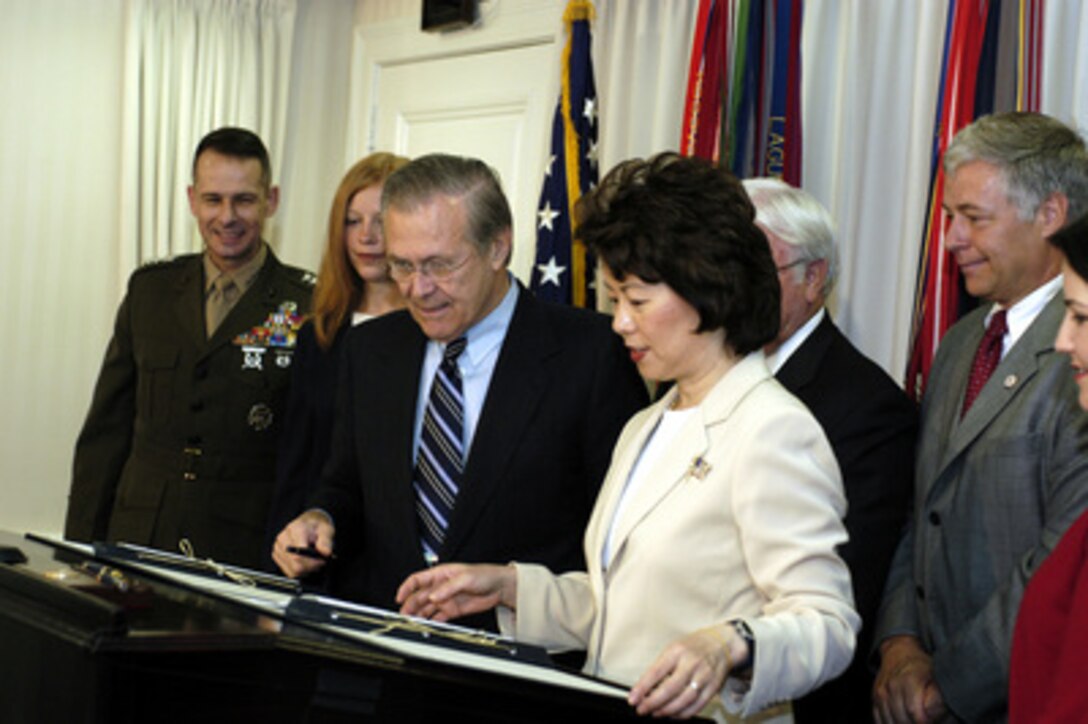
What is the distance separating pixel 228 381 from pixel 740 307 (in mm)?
2121

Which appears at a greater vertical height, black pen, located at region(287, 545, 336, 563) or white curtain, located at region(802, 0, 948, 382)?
white curtain, located at region(802, 0, 948, 382)

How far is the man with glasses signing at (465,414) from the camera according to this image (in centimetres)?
241

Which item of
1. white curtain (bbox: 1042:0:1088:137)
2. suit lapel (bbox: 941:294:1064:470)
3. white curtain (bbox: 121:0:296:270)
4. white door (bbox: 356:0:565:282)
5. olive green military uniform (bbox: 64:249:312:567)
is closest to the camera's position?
suit lapel (bbox: 941:294:1064:470)

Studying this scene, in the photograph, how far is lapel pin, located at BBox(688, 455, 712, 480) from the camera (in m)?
1.81

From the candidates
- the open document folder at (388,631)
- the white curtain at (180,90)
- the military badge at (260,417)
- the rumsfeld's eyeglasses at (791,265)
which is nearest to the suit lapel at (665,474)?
the open document folder at (388,631)

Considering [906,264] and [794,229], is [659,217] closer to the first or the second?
[794,229]

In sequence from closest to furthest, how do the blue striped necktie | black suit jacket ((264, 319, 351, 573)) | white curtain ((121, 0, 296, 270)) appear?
the blue striped necktie → black suit jacket ((264, 319, 351, 573)) → white curtain ((121, 0, 296, 270))

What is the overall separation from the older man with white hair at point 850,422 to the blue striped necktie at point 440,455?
689mm

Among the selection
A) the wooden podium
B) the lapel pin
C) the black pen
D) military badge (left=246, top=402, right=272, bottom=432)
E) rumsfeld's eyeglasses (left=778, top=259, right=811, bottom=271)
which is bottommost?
the black pen

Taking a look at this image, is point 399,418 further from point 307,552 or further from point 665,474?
point 665,474

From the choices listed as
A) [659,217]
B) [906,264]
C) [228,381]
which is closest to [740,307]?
[659,217]

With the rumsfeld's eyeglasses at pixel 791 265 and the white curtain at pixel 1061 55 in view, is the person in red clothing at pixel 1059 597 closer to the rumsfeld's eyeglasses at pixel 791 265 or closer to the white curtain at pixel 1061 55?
the rumsfeld's eyeglasses at pixel 791 265

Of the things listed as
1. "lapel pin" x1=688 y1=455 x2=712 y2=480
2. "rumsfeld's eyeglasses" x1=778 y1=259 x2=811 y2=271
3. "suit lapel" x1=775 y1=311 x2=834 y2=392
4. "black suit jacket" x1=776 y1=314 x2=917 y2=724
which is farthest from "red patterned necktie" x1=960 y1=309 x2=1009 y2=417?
"lapel pin" x1=688 y1=455 x2=712 y2=480

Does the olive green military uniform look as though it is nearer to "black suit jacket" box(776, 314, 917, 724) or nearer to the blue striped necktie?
the blue striped necktie
